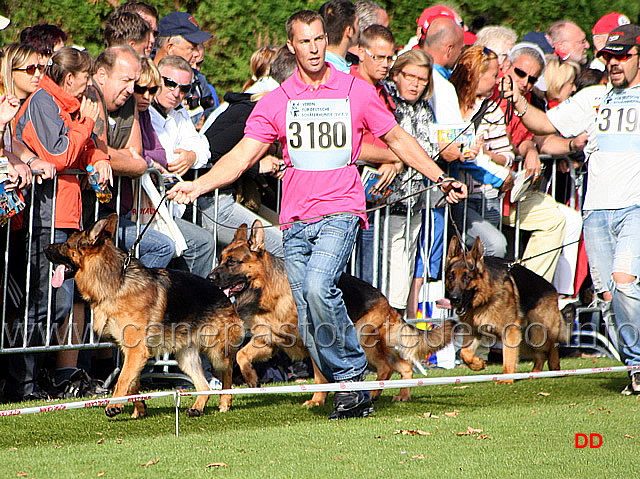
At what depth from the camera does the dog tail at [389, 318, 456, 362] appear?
7.09 meters

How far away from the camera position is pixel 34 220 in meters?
6.49

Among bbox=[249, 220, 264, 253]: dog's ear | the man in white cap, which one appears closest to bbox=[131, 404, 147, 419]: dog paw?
bbox=[249, 220, 264, 253]: dog's ear

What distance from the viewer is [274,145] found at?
7.26 m

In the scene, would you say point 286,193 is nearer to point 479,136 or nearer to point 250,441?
point 250,441

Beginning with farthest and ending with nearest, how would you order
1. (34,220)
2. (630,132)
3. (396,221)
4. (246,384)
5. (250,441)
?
(396,221) < (246,384) < (630,132) < (34,220) < (250,441)

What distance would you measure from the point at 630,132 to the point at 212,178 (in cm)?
335

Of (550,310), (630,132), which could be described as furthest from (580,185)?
(630,132)

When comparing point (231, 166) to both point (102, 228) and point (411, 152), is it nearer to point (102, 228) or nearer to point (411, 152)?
point (102, 228)

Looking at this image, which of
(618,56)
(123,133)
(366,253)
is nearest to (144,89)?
(123,133)

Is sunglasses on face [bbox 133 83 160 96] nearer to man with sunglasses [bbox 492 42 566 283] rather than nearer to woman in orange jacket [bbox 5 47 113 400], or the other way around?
woman in orange jacket [bbox 5 47 113 400]

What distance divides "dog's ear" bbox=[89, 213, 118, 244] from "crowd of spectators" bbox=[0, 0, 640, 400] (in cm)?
46

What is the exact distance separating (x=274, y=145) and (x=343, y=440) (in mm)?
2899

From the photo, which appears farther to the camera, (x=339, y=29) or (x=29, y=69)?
(x=339, y=29)

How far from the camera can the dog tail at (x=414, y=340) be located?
709 centimetres
